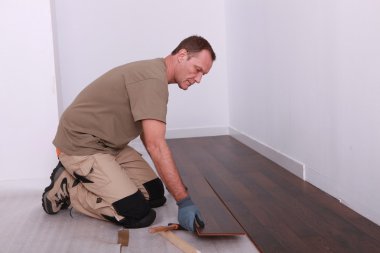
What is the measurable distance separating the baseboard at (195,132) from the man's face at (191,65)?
2833 mm

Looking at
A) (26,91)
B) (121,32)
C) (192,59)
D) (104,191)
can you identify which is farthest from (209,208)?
(121,32)

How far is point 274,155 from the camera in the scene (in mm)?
3684

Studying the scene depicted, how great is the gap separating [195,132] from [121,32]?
134 cm

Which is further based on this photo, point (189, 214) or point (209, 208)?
point (209, 208)

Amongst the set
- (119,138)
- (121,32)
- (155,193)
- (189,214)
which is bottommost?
(155,193)

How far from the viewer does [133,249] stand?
2.06 metres

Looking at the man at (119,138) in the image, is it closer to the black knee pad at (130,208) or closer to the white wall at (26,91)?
the black knee pad at (130,208)

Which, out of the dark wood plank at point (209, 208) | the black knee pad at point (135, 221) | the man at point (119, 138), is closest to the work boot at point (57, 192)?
the man at point (119, 138)

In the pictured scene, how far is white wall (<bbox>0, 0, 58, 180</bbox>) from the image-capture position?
3170 mm

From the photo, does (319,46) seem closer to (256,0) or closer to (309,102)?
(309,102)

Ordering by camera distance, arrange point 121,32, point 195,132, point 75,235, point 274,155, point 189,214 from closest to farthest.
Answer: point 189,214 < point 75,235 < point 274,155 < point 121,32 < point 195,132

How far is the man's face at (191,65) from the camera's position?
7.09ft

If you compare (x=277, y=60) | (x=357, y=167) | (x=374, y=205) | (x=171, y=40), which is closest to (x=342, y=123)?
(x=357, y=167)

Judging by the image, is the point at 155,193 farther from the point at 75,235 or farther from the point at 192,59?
the point at 192,59
